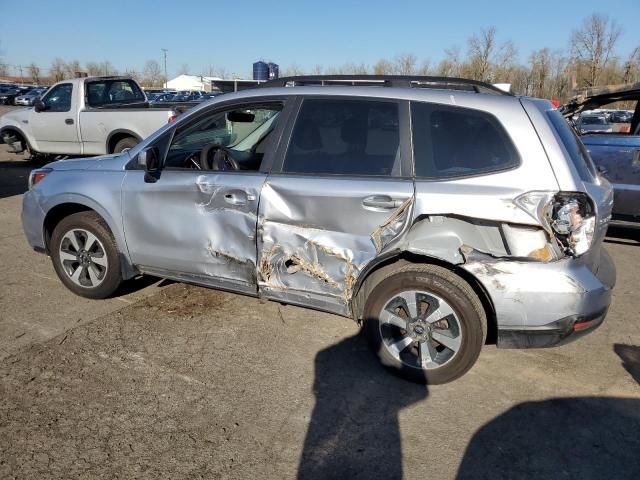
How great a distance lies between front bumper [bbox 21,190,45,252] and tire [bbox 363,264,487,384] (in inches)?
118

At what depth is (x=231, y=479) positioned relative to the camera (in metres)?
2.45

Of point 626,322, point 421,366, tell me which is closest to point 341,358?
point 421,366

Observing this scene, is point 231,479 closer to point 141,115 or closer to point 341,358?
point 341,358

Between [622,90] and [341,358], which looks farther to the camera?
[622,90]

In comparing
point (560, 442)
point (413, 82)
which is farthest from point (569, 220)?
point (413, 82)

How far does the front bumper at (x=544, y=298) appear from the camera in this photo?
116 inches

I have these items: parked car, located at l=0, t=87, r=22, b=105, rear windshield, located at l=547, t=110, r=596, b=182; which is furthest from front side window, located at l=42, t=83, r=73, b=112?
parked car, located at l=0, t=87, r=22, b=105

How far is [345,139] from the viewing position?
11.4 ft

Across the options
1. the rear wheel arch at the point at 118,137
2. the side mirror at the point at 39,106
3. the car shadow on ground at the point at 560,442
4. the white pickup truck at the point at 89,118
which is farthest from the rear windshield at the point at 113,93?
the car shadow on ground at the point at 560,442

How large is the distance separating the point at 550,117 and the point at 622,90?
16.4ft

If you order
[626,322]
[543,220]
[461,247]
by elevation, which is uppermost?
[543,220]

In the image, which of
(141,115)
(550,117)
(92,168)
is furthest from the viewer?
(141,115)

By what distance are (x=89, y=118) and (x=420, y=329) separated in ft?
30.1

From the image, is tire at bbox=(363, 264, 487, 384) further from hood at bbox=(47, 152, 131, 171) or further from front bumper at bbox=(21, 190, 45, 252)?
front bumper at bbox=(21, 190, 45, 252)
